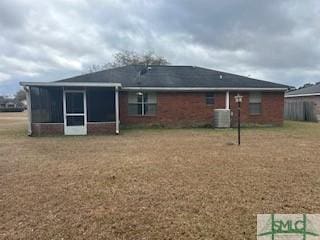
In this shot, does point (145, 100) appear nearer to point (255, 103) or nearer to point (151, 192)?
point (255, 103)

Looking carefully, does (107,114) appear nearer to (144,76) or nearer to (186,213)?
(144,76)

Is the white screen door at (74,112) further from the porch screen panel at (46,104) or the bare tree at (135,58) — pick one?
the bare tree at (135,58)

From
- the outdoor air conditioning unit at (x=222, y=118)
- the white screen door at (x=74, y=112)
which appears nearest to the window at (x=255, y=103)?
the outdoor air conditioning unit at (x=222, y=118)

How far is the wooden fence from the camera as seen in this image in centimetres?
2309

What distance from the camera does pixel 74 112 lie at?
14.4 metres

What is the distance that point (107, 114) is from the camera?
14711 millimetres

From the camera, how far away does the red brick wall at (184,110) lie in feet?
56.5

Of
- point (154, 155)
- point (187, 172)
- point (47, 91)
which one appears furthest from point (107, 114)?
point (187, 172)

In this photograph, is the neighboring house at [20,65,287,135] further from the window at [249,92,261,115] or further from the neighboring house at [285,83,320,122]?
the neighboring house at [285,83,320,122]

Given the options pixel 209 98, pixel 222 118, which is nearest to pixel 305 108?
pixel 209 98

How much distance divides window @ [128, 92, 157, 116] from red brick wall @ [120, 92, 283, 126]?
0.19 meters

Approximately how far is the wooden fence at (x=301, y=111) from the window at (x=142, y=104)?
13592mm

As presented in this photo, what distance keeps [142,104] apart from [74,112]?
4335 millimetres

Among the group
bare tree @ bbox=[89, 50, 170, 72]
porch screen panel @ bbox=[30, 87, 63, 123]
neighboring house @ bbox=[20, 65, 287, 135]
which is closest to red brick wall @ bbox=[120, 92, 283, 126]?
neighboring house @ bbox=[20, 65, 287, 135]
